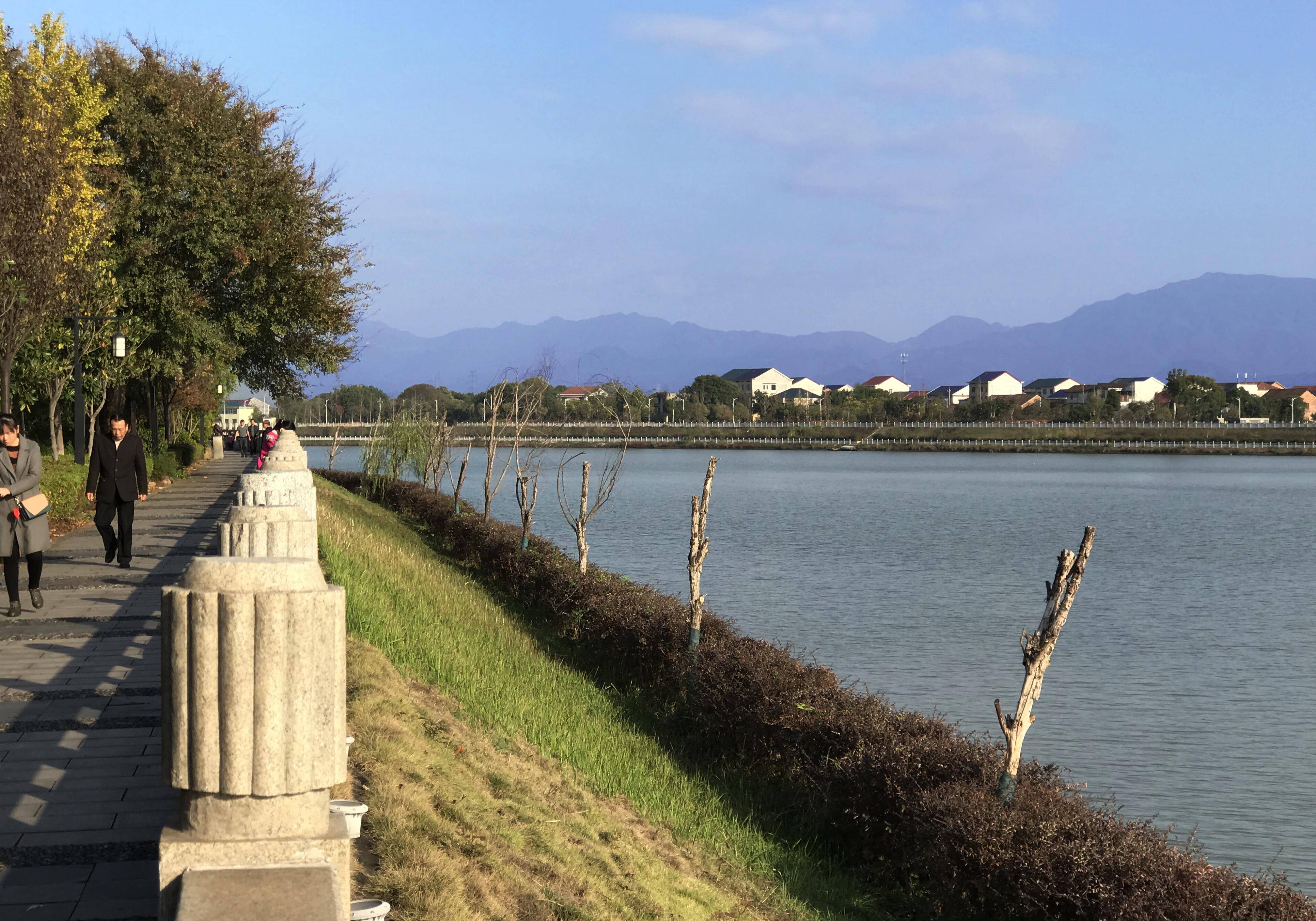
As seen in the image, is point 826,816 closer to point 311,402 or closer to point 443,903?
point 443,903

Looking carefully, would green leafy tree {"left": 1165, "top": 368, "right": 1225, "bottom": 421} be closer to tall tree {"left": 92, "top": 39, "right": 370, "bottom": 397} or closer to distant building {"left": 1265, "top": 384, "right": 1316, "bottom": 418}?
distant building {"left": 1265, "top": 384, "right": 1316, "bottom": 418}

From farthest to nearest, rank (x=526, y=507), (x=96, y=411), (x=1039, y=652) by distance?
(x=96, y=411)
(x=526, y=507)
(x=1039, y=652)

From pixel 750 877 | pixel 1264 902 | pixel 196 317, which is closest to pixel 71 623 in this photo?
pixel 750 877

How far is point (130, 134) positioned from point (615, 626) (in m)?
19.9

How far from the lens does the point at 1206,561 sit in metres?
34.4

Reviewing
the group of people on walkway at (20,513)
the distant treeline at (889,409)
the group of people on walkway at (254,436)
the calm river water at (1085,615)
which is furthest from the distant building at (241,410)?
the group of people on walkway at (20,513)

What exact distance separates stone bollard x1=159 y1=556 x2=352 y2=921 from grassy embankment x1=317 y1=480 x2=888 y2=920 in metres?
1.78

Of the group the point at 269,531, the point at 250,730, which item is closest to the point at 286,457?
the point at 269,531

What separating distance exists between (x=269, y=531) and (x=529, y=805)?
2603mm

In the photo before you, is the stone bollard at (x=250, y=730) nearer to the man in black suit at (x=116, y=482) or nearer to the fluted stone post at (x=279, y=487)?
the fluted stone post at (x=279, y=487)

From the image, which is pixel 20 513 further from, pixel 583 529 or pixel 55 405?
pixel 55 405

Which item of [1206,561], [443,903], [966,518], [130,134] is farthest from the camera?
[966,518]

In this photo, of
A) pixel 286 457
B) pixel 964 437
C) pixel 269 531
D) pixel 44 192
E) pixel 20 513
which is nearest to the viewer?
pixel 269 531

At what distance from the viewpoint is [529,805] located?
7.54m
